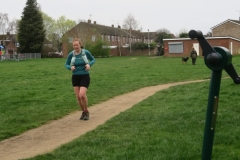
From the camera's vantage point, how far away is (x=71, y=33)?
265 ft

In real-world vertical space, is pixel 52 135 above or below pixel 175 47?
below

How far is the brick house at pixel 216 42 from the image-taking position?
2147 inches

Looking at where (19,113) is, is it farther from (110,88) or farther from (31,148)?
(110,88)

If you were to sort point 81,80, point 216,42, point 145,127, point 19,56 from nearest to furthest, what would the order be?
point 145,127
point 81,80
point 216,42
point 19,56

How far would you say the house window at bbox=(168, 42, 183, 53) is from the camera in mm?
59662

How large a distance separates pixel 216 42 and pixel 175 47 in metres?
7.19

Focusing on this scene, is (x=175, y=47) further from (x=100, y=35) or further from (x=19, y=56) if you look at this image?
(x=19, y=56)

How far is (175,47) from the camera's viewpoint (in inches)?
2373

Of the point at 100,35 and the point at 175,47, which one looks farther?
the point at 100,35

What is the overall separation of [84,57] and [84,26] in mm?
75045

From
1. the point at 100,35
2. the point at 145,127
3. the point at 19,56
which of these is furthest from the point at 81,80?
the point at 100,35

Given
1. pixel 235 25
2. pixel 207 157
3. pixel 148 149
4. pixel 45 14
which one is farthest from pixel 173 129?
pixel 45 14

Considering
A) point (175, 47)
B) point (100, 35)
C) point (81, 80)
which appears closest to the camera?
point (81, 80)

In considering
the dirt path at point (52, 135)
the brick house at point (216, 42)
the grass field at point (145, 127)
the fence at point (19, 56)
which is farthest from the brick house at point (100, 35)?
the dirt path at point (52, 135)
